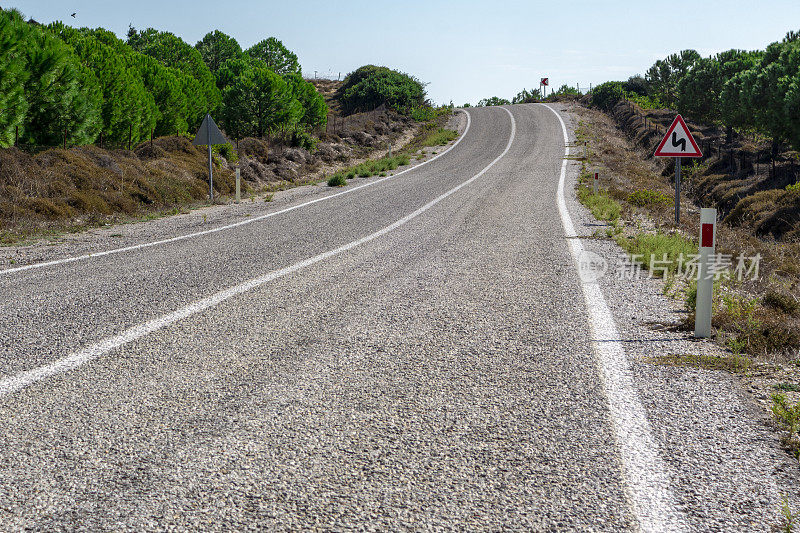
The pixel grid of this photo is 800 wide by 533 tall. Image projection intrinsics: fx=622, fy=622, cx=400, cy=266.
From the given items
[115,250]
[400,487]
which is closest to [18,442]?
[400,487]

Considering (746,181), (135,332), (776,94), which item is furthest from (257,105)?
(135,332)

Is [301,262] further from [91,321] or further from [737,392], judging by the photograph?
[737,392]

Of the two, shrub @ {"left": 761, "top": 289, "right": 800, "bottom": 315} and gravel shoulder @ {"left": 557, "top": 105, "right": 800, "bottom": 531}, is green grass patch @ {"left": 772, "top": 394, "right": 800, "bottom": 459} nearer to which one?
gravel shoulder @ {"left": 557, "top": 105, "right": 800, "bottom": 531}

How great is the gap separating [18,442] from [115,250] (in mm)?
6795

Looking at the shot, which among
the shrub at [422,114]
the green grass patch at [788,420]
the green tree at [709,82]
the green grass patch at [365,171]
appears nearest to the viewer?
the green grass patch at [788,420]

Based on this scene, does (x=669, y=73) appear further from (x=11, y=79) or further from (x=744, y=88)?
(x=11, y=79)

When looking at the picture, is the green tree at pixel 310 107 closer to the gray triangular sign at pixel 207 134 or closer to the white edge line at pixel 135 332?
the gray triangular sign at pixel 207 134

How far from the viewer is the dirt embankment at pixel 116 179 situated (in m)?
13.2

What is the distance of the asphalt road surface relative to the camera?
272 cm

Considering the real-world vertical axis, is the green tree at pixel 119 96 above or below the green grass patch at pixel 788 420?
above

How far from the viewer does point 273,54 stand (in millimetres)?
61750

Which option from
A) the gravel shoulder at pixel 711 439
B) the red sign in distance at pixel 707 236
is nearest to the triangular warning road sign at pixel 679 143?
the red sign in distance at pixel 707 236

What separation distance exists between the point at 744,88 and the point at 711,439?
3181cm

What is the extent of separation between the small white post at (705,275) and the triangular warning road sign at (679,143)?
26.1 feet
